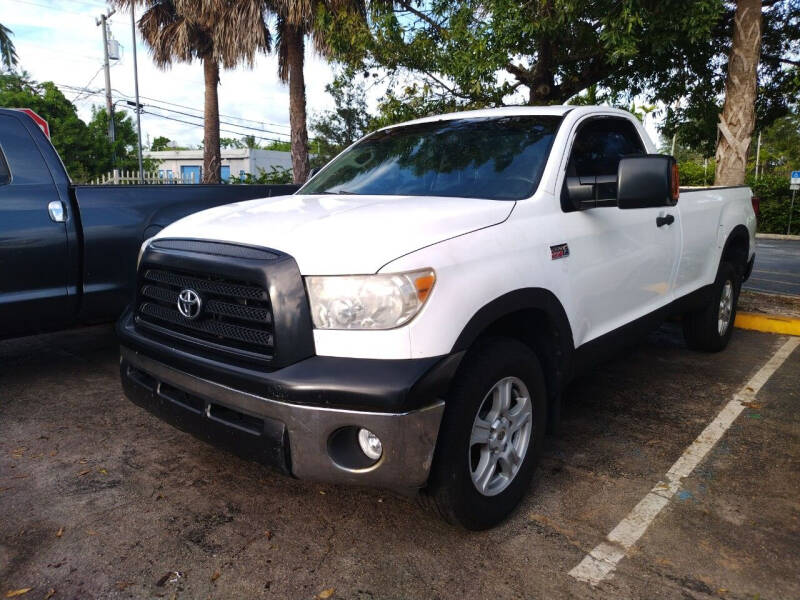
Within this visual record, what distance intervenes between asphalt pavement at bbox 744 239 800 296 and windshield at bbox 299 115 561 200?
19.7 ft

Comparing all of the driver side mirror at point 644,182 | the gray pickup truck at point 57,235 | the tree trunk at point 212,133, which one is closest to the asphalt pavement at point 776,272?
the driver side mirror at point 644,182

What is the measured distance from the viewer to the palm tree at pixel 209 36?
15.1m

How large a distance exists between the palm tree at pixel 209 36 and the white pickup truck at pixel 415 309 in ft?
42.6

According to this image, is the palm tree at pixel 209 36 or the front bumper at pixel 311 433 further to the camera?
the palm tree at pixel 209 36

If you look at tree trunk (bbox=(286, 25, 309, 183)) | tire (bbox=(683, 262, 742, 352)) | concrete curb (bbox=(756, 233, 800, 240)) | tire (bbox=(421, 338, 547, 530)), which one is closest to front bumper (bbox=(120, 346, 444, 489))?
tire (bbox=(421, 338, 547, 530))

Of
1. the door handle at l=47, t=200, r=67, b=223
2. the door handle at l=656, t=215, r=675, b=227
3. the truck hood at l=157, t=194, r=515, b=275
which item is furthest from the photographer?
the door handle at l=47, t=200, r=67, b=223

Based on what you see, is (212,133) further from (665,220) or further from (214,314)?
(214,314)

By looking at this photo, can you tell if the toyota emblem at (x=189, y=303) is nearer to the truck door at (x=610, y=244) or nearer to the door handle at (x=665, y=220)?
the truck door at (x=610, y=244)

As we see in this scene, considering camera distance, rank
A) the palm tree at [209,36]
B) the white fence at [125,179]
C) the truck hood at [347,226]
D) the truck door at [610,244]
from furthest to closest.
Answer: the white fence at [125,179]
the palm tree at [209,36]
the truck door at [610,244]
the truck hood at [347,226]

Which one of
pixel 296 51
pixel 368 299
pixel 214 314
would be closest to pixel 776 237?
pixel 296 51

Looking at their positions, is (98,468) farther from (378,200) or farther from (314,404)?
(378,200)

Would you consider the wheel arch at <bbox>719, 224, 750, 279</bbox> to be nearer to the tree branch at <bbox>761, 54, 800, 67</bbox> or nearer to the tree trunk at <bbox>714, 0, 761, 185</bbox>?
the tree trunk at <bbox>714, 0, 761, 185</bbox>

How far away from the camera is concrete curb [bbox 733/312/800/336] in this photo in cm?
626

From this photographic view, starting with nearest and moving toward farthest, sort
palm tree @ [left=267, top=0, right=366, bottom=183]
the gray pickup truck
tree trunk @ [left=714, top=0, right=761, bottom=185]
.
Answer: the gray pickup truck, tree trunk @ [left=714, top=0, right=761, bottom=185], palm tree @ [left=267, top=0, right=366, bottom=183]
